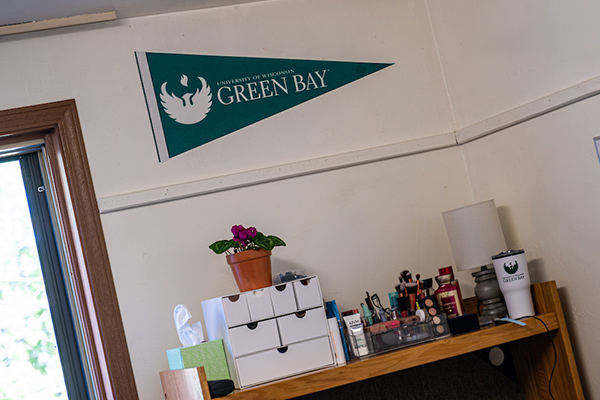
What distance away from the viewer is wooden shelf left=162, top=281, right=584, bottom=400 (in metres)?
2.04

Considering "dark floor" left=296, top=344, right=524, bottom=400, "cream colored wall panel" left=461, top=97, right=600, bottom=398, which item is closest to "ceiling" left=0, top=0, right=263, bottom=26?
"cream colored wall panel" left=461, top=97, right=600, bottom=398

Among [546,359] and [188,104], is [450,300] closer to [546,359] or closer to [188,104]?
[546,359]

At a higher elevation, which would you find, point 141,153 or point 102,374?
point 141,153

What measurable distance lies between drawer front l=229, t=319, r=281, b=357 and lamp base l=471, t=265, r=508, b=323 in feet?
2.65

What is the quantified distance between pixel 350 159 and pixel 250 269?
0.74 metres

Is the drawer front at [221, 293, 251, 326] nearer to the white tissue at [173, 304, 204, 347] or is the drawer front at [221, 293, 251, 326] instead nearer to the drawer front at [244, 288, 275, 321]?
the drawer front at [244, 288, 275, 321]

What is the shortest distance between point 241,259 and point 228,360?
1.12 feet

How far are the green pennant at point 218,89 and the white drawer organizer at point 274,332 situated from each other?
75 centimetres

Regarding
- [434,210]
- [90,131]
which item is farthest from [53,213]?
[434,210]

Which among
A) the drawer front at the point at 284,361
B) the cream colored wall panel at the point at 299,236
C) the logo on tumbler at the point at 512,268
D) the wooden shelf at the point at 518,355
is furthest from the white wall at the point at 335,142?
the drawer front at the point at 284,361

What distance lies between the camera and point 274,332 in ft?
6.88

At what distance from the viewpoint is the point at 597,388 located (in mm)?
2293

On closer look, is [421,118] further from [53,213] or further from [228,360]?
[53,213]

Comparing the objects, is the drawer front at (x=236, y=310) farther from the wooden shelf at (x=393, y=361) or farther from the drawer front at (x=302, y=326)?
the wooden shelf at (x=393, y=361)
